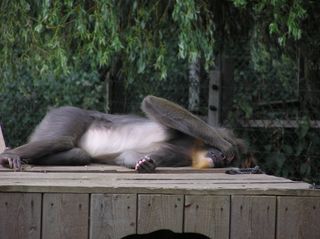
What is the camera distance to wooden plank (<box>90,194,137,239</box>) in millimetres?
3201

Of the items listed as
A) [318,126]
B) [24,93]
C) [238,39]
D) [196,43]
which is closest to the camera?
[196,43]

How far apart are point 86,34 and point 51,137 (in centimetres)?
124

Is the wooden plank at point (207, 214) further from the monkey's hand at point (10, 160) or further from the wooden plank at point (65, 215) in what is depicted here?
Answer: the monkey's hand at point (10, 160)

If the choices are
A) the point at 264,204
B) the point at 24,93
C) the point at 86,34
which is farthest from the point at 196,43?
the point at 24,93

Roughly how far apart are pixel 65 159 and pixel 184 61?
3451mm

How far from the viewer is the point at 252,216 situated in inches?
130

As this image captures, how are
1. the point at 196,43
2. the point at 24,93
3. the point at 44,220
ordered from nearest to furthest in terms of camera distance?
the point at 44,220
the point at 196,43
the point at 24,93

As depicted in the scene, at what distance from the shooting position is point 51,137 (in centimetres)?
481

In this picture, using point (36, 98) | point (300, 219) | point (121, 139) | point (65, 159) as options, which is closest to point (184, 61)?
point (36, 98)

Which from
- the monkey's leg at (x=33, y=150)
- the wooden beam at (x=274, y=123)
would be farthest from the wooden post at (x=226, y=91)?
the monkey's leg at (x=33, y=150)

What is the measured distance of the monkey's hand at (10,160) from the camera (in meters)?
4.32

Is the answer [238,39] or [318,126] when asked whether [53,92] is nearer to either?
[238,39]

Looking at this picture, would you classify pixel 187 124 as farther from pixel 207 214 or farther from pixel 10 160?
pixel 207 214

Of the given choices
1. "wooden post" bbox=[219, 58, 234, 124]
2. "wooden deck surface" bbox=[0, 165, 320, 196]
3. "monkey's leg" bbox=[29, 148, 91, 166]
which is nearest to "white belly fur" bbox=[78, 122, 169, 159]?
"monkey's leg" bbox=[29, 148, 91, 166]
